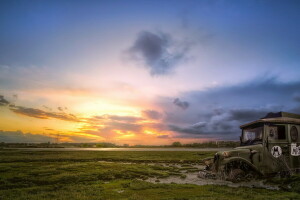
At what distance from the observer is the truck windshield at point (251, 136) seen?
33.7 ft

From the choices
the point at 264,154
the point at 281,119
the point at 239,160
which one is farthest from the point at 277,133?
the point at 239,160

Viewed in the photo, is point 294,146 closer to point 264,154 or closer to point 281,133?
point 281,133

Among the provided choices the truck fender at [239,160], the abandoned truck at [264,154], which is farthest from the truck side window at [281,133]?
the truck fender at [239,160]

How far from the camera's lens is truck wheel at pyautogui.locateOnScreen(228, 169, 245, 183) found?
9.45m

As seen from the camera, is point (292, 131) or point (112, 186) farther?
point (292, 131)

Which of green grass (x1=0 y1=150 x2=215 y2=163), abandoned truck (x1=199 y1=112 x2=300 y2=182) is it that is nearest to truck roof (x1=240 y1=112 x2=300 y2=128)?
abandoned truck (x1=199 y1=112 x2=300 y2=182)

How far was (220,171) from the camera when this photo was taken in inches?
374

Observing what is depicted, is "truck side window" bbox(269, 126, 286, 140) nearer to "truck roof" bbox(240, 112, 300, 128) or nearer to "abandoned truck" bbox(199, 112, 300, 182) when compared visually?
"abandoned truck" bbox(199, 112, 300, 182)

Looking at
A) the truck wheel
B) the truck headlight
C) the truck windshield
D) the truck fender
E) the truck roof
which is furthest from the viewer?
the truck windshield

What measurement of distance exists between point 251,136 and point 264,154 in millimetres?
1327

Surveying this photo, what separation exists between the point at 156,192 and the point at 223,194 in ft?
8.67

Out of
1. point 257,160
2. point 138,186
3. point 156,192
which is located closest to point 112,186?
point 138,186

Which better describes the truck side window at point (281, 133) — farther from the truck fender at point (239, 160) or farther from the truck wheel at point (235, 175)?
the truck wheel at point (235, 175)

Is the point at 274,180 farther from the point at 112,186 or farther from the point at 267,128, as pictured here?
the point at 112,186
